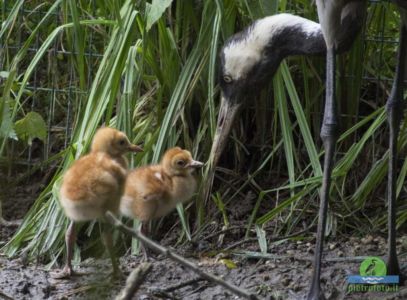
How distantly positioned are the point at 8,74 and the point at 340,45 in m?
1.89

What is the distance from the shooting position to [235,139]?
6.46m

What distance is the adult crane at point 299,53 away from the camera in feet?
17.6

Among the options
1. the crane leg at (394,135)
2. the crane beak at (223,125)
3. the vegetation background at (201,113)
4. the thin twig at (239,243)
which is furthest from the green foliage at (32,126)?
the crane leg at (394,135)

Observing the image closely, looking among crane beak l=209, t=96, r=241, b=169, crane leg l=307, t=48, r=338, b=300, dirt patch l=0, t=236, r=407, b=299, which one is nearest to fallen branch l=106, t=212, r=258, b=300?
dirt patch l=0, t=236, r=407, b=299

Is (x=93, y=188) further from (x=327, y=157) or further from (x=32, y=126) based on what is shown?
(x=32, y=126)

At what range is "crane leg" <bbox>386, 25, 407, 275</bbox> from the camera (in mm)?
5488

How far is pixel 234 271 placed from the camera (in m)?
5.55

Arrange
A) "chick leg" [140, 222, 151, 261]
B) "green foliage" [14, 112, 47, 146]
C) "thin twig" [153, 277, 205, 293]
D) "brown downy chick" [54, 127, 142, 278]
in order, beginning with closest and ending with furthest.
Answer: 1. "brown downy chick" [54, 127, 142, 278]
2. "thin twig" [153, 277, 205, 293]
3. "chick leg" [140, 222, 151, 261]
4. "green foliage" [14, 112, 47, 146]

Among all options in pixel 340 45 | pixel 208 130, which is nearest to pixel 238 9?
pixel 208 130

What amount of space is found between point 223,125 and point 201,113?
45 centimetres

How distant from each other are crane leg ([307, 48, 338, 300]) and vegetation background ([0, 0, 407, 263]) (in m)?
0.64

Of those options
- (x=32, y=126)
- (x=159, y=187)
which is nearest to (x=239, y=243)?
(x=159, y=187)

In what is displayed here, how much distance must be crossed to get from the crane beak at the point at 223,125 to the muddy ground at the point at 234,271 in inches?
17.5

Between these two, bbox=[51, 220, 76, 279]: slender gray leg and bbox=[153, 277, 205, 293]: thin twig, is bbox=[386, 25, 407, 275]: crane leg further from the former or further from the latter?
bbox=[51, 220, 76, 279]: slender gray leg
